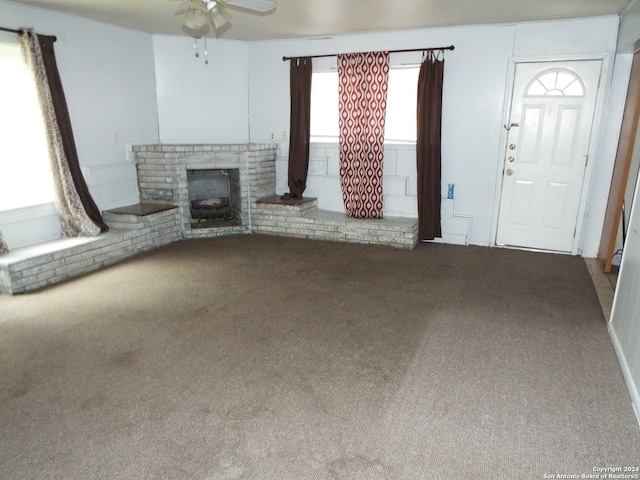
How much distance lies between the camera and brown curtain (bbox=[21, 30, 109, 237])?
3980mm

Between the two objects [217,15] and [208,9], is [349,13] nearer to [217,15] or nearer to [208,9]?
[217,15]

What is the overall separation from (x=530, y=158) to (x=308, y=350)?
3449 millimetres

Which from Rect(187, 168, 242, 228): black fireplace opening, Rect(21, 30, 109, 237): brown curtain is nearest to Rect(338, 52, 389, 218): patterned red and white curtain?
Rect(187, 168, 242, 228): black fireplace opening

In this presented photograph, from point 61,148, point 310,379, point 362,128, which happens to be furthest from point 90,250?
point 362,128

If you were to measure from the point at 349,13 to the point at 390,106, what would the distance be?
4.23 ft

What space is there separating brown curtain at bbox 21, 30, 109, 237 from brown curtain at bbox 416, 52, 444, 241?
3.52 m

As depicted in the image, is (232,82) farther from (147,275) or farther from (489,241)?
(489,241)

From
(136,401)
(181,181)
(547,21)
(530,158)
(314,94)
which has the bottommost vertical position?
(136,401)

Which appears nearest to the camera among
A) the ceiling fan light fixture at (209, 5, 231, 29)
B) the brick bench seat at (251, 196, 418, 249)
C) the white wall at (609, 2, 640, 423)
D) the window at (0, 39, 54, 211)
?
the white wall at (609, 2, 640, 423)

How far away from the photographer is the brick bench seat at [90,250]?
142 inches

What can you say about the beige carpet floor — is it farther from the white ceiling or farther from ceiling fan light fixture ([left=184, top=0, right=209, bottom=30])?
the white ceiling

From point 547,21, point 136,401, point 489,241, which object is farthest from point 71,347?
point 547,21

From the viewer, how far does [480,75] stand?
15.4 feet

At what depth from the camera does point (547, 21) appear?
4340mm
